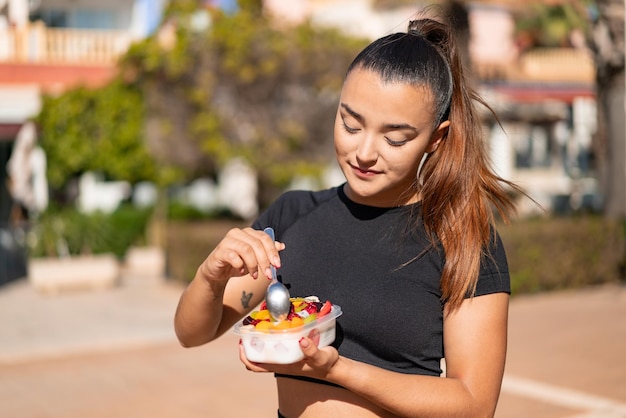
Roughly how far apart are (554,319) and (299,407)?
298 inches

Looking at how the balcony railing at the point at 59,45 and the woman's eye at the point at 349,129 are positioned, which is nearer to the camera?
the woman's eye at the point at 349,129

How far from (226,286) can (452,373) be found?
23.1 inches

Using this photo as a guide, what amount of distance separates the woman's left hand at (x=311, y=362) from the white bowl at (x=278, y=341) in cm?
1

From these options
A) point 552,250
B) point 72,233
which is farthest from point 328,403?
point 72,233

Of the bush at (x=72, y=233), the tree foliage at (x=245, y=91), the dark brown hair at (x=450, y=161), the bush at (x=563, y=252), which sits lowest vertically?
the bush at (x=72, y=233)

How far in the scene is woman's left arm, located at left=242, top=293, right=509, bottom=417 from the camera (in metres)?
1.50

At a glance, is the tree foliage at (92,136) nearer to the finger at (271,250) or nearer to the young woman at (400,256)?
the young woman at (400,256)

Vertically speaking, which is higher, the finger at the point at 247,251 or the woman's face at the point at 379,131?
the woman's face at the point at 379,131

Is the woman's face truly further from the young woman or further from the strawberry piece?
the strawberry piece

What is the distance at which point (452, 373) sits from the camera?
1643 millimetres

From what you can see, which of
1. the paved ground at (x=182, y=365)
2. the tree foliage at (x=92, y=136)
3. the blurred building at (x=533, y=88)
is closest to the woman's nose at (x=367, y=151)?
the paved ground at (x=182, y=365)

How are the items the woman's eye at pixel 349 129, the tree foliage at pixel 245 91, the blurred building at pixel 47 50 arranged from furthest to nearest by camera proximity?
the blurred building at pixel 47 50, the tree foliage at pixel 245 91, the woman's eye at pixel 349 129

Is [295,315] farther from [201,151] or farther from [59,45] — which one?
[59,45]

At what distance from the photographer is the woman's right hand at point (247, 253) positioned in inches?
61.8
